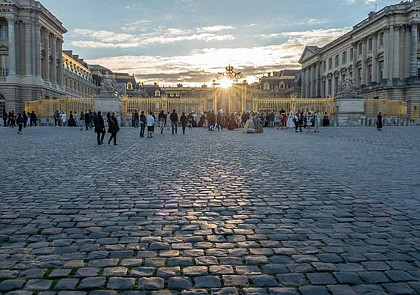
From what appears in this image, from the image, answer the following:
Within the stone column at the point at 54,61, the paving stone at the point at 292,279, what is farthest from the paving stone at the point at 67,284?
the stone column at the point at 54,61

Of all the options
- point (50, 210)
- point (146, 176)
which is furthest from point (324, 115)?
point (50, 210)

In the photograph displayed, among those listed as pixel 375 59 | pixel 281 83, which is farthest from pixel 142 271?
pixel 281 83

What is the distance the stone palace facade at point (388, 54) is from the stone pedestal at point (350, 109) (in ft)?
33.3

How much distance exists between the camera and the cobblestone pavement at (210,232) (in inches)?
138

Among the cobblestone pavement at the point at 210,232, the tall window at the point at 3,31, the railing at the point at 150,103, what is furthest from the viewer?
the tall window at the point at 3,31

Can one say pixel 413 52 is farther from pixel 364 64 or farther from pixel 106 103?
pixel 106 103

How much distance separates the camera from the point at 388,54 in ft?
191

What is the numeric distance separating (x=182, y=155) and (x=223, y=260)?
383 inches

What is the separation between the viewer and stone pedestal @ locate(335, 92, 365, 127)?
39312mm

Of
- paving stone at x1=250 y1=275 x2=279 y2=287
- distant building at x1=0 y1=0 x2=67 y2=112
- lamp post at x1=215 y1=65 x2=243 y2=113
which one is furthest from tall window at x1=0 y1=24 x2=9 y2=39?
paving stone at x1=250 y1=275 x2=279 y2=287

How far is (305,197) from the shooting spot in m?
6.84

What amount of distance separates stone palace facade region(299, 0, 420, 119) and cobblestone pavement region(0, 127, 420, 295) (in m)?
44.2

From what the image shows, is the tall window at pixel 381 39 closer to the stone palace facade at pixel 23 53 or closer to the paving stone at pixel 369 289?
the stone palace facade at pixel 23 53

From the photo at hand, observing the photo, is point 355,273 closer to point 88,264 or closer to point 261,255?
point 261,255
